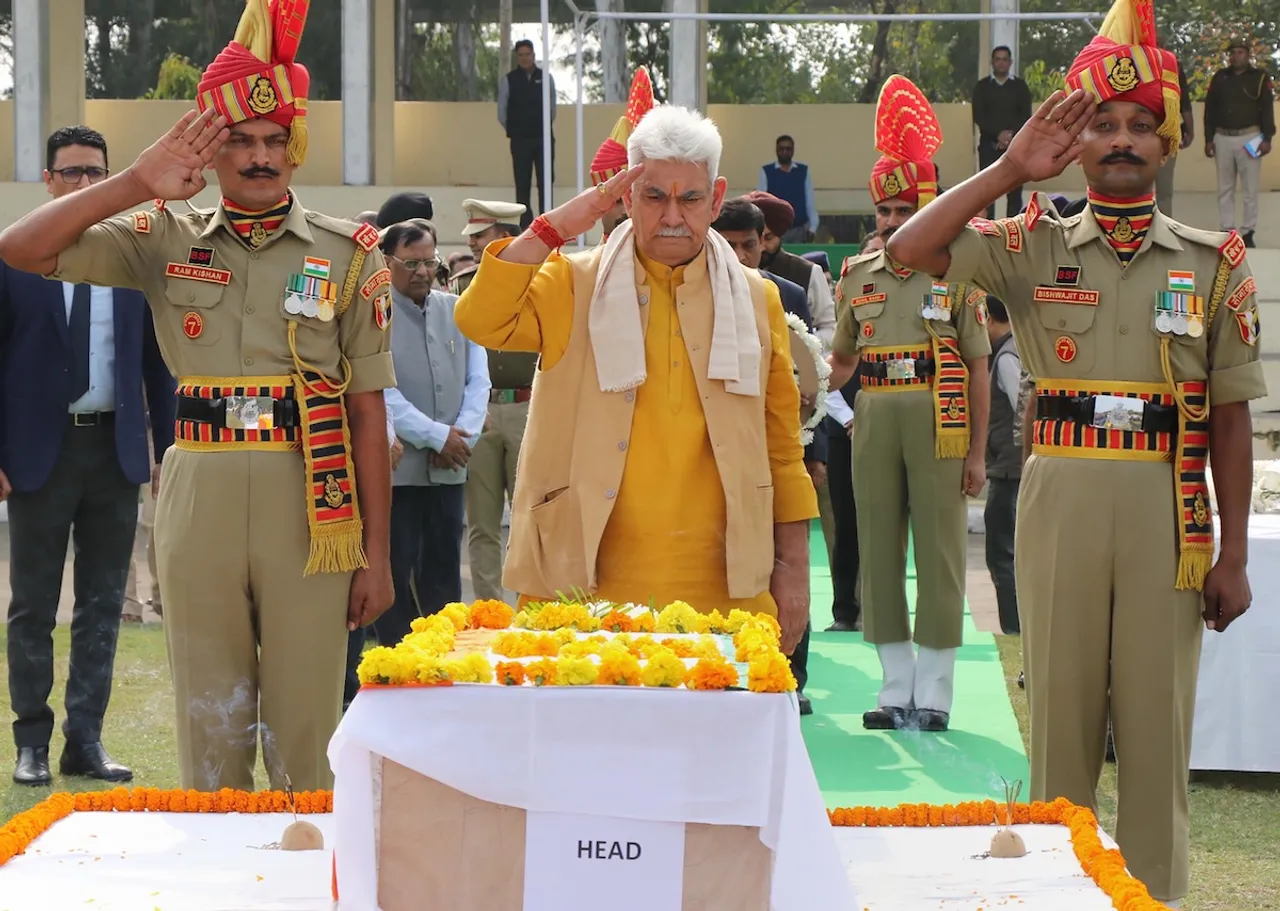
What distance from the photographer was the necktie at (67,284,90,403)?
6594mm

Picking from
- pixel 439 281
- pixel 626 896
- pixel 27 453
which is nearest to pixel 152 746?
pixel 27 453

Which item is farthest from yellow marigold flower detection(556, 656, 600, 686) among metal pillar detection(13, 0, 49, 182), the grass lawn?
metal pillar detection(13, 0, 49, 182)

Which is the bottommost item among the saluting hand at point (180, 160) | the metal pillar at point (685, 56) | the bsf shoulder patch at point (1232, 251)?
the bsf shoulder patch at point (1232, 251)

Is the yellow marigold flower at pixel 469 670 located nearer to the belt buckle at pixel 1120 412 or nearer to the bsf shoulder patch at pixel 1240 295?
the belt buckle at pixel 1120 412

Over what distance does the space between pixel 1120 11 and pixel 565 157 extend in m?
19.9

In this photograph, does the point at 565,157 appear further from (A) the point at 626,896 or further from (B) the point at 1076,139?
(A) the point at 626,896

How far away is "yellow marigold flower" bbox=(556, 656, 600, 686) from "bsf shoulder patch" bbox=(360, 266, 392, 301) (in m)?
1.85

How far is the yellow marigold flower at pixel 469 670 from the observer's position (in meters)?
3.40

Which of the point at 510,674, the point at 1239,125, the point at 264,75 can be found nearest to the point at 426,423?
the point at 264,75

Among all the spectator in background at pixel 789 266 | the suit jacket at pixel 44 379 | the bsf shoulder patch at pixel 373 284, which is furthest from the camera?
the spectator in background at pixel 789 266

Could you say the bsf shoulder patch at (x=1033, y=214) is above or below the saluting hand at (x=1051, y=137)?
below

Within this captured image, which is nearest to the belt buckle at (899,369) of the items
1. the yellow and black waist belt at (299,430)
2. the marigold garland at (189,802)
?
the yellow and black waist belt at (299,430)

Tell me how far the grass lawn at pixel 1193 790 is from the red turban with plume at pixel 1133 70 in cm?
220

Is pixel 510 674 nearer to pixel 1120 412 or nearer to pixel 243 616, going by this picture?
pixel 243 616
